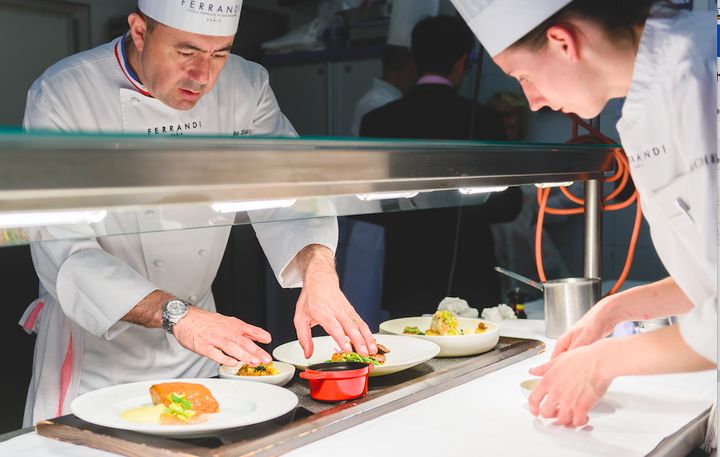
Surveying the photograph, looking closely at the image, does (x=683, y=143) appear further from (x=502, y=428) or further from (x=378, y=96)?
(x=378, y=96)

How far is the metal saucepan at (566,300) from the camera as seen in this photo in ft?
7.41

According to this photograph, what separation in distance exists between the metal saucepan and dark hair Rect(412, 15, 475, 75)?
1.49 meters

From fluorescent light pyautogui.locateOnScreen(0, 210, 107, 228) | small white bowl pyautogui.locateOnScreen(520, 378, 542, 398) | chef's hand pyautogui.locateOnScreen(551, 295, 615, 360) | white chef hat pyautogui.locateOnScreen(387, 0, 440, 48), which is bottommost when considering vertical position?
small white bowl pyautogui.locateOnScreen(520, 378, 542, 398)

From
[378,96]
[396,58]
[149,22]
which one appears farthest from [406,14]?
[149,22]

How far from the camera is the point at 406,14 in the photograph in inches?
173

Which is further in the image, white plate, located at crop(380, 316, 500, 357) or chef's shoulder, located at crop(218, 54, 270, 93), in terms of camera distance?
chef's shoulder, located at crop(218, 54, 270, 93)

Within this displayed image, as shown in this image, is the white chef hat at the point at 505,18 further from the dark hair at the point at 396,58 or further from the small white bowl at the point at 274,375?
the dark hair at the point at 396,58

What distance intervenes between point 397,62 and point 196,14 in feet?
8.04

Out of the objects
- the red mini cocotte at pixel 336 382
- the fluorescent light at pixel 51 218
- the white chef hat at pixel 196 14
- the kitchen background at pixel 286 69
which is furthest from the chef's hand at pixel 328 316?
the kitchen background at pixel 286 69

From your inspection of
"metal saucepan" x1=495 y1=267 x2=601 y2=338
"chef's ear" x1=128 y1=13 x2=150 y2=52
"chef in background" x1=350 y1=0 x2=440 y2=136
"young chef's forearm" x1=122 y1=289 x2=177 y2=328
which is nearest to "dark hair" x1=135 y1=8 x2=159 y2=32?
"chef's ear" x1=128 y1=13 x2=150 y2=52

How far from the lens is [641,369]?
4.37 feet

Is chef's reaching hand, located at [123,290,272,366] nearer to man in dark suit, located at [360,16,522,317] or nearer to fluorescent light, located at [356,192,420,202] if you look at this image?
fluorescent light, located at [356,192,420,202]

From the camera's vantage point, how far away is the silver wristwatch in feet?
5.45

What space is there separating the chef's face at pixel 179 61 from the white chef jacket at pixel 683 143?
1.03 m
